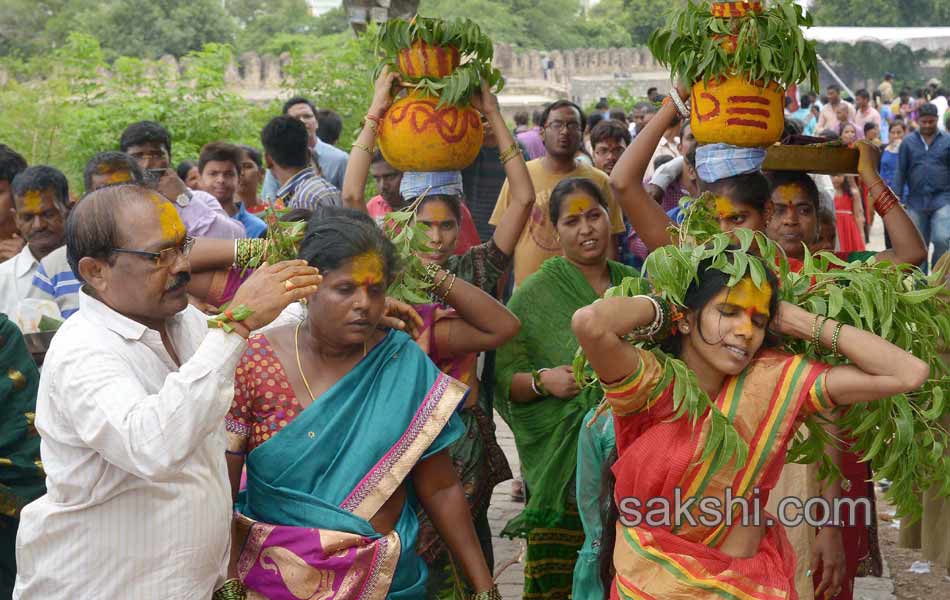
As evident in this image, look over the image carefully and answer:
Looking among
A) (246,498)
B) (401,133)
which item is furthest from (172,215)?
(401,133)

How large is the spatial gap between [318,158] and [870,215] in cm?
1024

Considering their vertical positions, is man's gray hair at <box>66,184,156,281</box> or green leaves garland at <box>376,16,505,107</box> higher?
green leaves garland at <box>376,16,505,107</box>

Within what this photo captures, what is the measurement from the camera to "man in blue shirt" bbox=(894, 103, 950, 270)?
42.4 ft

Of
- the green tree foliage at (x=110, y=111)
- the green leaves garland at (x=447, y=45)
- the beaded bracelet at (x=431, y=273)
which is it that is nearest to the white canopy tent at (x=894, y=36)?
the green tree foliage at (x=110, y=111)

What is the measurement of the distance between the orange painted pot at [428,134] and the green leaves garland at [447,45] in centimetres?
5

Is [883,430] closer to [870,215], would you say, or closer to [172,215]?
[172,215]

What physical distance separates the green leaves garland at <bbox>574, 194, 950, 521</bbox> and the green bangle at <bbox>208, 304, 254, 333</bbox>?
1133 millimetres

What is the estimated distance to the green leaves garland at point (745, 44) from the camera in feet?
14.2

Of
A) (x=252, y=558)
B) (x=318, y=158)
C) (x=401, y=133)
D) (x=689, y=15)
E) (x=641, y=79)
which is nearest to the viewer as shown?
(x=252, y=558)

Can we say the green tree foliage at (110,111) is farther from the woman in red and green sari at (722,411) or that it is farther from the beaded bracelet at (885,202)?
the woman in red and green sari at (722,411)

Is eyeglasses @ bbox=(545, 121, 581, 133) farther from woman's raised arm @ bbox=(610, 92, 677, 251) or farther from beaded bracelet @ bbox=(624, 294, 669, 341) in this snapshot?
beaded bracelet @ bbox=(624, 294, 669, 341)

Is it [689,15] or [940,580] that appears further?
[940,580]

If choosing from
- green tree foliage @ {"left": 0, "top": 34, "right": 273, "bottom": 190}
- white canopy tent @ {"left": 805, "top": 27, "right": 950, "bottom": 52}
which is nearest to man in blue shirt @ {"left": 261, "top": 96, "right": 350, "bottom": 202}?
green tree foliage @ {"left": 0, "top": 34, "right": 273, "bottom": 190}

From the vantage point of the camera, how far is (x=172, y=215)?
10.8 feet
